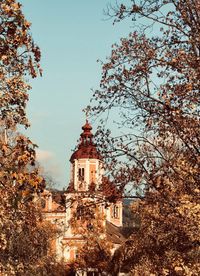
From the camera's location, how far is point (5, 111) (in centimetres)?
905

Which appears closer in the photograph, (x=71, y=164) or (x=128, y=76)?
(x=128, y=76)

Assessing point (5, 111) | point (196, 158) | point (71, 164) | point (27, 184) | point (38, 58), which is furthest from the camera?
point (71, 164)

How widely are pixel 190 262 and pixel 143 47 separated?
5018mm

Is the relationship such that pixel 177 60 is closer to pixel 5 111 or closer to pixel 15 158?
pixel 5 111

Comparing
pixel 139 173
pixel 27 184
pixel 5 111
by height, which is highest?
pixel 5 111

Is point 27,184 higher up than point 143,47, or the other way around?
point 143,47

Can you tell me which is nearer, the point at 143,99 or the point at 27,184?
the point at 27,184

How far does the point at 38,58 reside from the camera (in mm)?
8203

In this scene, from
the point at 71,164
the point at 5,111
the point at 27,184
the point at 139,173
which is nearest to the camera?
the point at 27,184

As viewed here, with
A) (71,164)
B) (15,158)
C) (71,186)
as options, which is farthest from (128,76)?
(71,164)

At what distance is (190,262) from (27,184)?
5902 millimetres

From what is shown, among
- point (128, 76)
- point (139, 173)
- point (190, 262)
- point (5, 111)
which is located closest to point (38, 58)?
point (5, 111)

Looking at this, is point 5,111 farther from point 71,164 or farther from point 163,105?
point 71,164

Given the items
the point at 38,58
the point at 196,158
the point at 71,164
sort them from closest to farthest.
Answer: the point at 38,58
the point at 196,158
the point at 71,164
